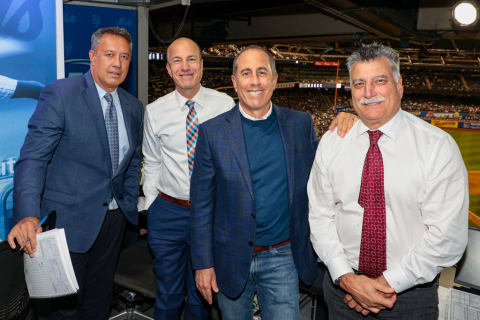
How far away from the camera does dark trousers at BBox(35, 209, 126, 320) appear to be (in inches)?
87.0

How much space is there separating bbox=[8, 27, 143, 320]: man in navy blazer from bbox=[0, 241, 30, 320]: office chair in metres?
0.28

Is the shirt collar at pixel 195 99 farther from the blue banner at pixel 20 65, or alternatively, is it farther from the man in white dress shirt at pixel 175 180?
the blue banner at pixel 20 65

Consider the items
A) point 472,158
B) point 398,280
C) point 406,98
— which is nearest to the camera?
point 398,280

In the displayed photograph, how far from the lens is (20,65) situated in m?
2.66

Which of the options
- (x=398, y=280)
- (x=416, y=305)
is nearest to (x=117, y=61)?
(x=398, y=280)

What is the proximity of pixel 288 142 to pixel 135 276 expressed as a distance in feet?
4.45

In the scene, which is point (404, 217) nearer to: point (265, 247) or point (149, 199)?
point (265, 247)

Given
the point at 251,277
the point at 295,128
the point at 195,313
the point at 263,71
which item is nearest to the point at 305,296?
the point at 195,313

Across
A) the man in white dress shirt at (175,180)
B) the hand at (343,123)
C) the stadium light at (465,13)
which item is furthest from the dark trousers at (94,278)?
the stadium light at (465,13)

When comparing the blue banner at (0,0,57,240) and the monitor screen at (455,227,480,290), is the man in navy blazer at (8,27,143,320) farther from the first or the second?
the monitor screen at (455,227,480,290)

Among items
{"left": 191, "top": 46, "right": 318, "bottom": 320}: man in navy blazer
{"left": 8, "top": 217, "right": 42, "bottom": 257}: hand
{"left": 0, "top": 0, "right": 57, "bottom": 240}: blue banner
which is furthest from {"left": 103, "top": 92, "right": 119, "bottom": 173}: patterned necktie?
{"left": 0, "top": 0, "right": 57, "bottom": 240}: blue banner

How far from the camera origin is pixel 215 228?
5.88ft

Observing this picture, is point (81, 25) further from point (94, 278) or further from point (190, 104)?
point (94, 278)

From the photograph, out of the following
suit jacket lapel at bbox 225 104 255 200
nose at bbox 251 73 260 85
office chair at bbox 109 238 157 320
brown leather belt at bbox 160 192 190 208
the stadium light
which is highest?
the stadium light
